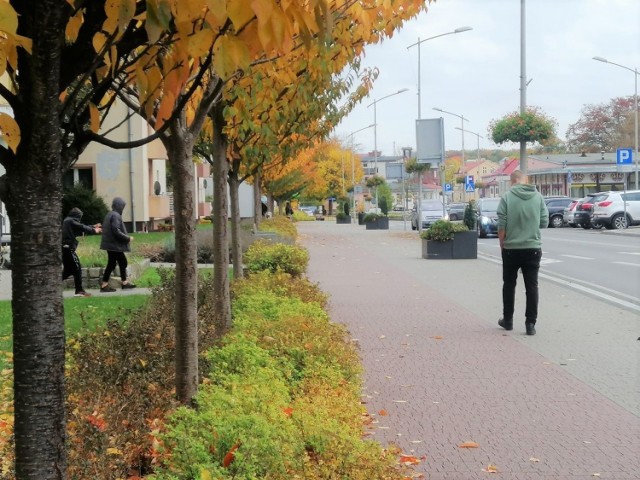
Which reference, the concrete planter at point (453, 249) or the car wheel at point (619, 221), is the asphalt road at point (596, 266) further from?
the car wheel at point (619, 221)

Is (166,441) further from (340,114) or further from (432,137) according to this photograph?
(432,137)

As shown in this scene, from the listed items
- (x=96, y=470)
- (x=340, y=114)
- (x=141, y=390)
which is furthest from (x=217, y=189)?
(x=340, y=114)

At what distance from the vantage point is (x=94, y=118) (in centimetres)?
354

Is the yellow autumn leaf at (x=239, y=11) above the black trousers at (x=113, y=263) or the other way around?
above

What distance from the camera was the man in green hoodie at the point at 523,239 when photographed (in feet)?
34.1

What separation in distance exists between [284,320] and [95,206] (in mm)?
25874

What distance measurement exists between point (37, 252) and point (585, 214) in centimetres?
4522

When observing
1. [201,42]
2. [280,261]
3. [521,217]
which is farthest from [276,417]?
[280,261]

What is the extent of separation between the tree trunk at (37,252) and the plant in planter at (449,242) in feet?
70.4

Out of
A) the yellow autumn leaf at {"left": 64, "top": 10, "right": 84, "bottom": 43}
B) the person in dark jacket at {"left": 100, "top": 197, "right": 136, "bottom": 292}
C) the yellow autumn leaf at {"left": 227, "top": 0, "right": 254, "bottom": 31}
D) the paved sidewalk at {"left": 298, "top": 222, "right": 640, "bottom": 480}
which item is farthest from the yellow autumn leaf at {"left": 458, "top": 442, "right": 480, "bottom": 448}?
the person in dark jacket at {"left": 100, "top": 197, "right": 136, "bottom": 292}

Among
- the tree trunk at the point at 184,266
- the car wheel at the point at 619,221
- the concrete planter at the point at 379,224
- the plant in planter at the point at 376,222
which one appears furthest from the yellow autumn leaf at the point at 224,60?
the concrete planter at the point at 379,224

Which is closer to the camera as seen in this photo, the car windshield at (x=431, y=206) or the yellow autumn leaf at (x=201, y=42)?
the yellow autumn leaf at (x=201, y=42)

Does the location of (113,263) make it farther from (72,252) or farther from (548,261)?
(548,261)

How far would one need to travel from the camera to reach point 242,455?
366 centimetres
